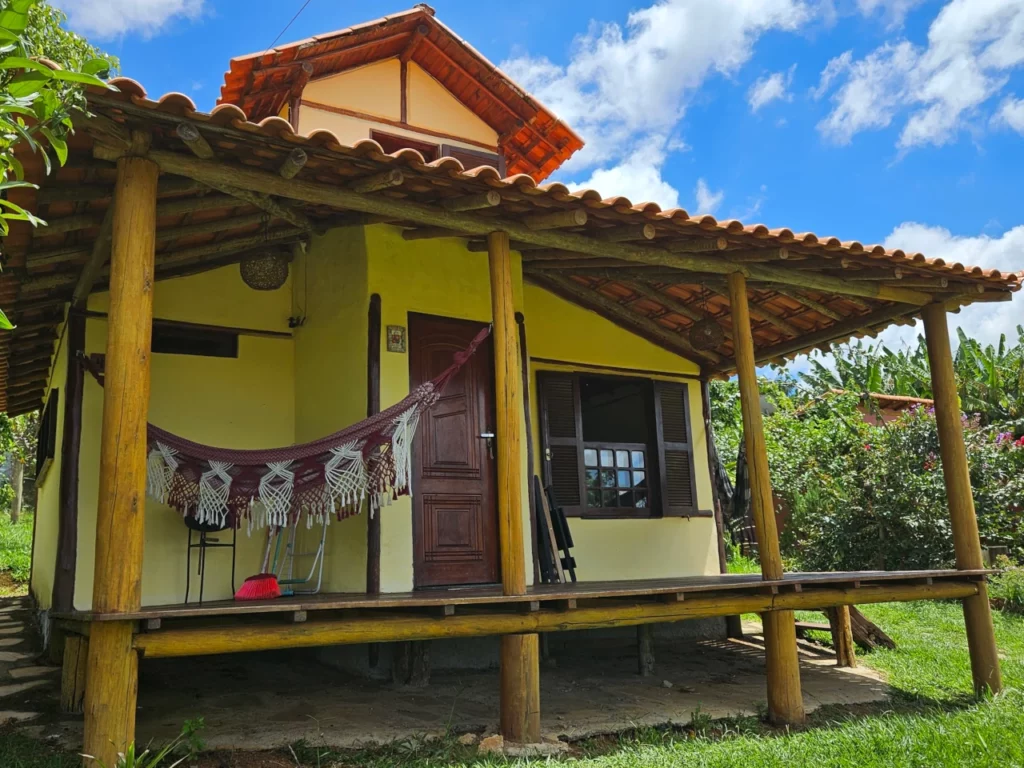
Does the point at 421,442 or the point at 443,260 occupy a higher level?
the point at 443,260

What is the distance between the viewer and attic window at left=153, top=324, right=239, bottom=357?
5500mm

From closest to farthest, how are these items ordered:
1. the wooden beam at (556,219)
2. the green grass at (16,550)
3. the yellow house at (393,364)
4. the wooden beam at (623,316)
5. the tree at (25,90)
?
the tree at (25,90)
the yellow house at (393,364)
the wooden beam at (556,219)
the wooden beam at (623,316)
the green grass at (16,550)

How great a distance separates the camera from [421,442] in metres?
5.32

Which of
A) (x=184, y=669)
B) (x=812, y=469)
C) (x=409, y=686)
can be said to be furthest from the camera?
(x=812, y=469)

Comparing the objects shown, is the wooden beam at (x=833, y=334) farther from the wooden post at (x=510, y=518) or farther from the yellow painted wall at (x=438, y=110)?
the wooden post at (x=510, y=518)

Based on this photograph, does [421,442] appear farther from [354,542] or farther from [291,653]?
[291,653]

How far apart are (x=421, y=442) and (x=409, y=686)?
4.99ft

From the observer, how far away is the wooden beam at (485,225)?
372 centimetres

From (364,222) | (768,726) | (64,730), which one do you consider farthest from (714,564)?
(64,730)

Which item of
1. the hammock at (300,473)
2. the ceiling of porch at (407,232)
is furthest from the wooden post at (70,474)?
the hammock at (300,473)

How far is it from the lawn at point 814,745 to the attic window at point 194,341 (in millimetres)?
2497

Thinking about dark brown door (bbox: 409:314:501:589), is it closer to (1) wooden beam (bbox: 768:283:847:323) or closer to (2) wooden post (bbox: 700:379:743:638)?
(1) wooden beam (bbox: 768:283:847:323)

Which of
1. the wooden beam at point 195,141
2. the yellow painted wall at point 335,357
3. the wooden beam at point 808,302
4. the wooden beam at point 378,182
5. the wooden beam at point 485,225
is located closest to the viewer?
the wooden beam at point 195,141

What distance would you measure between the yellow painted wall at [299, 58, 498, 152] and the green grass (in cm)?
705
